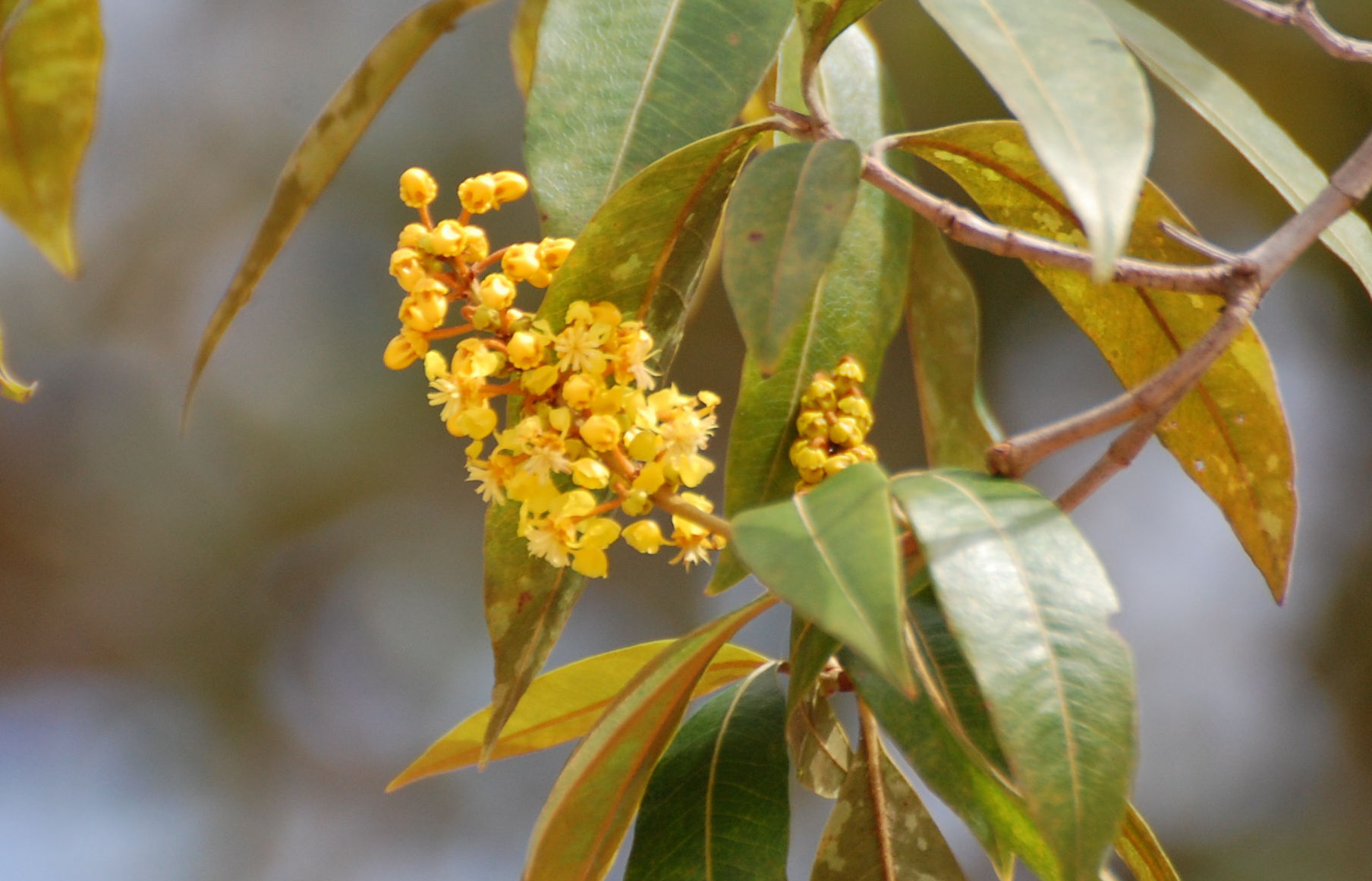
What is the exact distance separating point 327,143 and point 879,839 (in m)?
0.44

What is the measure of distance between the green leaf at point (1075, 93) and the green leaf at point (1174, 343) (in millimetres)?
166

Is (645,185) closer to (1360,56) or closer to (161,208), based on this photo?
(1360,56)

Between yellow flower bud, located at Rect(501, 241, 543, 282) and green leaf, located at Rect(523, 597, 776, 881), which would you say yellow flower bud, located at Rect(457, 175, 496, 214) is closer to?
yellow flower bud, located at Rect(501, 241, 543, 282)

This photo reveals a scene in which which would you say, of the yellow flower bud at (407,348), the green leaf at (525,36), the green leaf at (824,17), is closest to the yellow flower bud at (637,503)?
the yellow flower bud at (407,348)

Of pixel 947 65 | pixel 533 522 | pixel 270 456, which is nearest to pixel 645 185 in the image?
pixel 533 522

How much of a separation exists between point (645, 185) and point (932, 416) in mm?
266

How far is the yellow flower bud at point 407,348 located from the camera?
0.44 m

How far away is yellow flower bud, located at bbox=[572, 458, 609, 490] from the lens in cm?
41

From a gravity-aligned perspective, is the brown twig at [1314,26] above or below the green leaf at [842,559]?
above

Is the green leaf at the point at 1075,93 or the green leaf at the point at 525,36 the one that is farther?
the green leaf at the point at 525,36

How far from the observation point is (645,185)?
1.56ft

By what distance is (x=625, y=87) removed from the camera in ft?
1.68

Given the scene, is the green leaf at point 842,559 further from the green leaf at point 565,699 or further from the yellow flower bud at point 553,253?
the green leaf at point 565,699

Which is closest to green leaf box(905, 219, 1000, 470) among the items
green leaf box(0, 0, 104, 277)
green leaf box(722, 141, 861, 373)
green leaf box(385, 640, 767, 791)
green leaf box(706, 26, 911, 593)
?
green leaf box(706, 26, 911, 593)
